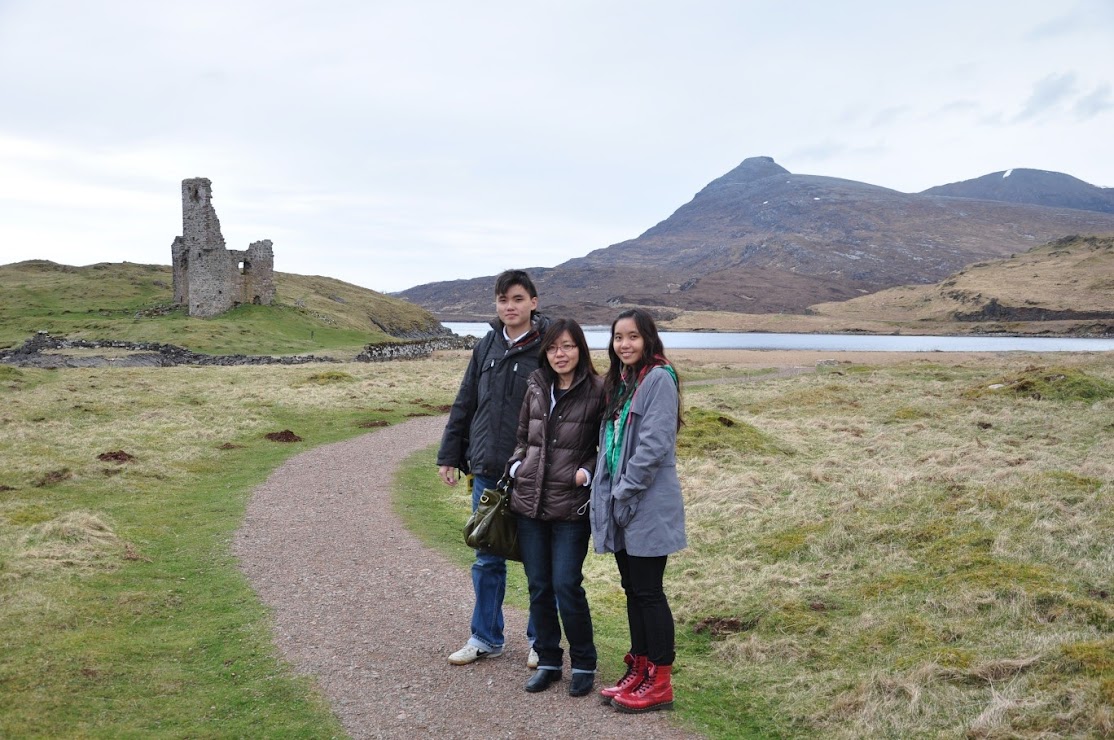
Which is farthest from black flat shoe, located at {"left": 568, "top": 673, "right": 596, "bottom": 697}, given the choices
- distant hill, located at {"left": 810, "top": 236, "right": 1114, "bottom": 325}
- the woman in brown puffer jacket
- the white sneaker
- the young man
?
distant hill, located at {"left": 810, "top": 236, "right": 1114, "bottom": 325}

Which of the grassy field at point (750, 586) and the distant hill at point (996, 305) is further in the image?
the distant hill at point (996, 305)

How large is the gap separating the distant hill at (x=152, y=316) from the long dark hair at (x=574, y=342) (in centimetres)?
4788

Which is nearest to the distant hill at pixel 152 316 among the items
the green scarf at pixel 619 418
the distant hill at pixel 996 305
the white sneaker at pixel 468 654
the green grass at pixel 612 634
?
the green grass at pixel 612 634

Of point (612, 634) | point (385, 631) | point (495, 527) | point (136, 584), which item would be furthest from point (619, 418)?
point (136, 584)

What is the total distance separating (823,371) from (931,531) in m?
37.6

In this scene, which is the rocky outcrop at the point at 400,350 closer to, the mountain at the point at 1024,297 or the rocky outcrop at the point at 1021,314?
the mountain at the point at 1024,297

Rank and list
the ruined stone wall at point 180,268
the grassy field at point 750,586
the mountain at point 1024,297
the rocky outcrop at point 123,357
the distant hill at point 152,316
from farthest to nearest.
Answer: the mountain at point 1024,297 → the ruined stone wall at point 180,268 → the distant hill at point 152,316 → the rocky outcrop at point 123,357 → the grassy field at point 750,586

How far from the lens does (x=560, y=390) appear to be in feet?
20.2

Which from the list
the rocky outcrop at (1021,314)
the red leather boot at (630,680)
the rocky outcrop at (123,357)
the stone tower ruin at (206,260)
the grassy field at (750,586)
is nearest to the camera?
the grassy field at (750,586)

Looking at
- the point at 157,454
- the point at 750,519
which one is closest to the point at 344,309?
the point at 157,454

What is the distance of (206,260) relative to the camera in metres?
57.6

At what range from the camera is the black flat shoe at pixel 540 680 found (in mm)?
A: 6223

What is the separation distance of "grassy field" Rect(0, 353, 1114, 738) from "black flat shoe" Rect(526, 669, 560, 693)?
690mm

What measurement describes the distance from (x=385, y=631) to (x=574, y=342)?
3675 millimetres
